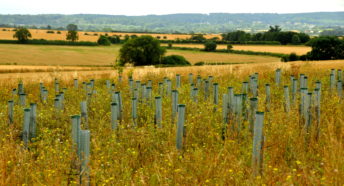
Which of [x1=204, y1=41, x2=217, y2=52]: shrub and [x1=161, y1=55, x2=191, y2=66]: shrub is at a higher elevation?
[x1=204, y1=41, x2=217, y2=52]: shrub

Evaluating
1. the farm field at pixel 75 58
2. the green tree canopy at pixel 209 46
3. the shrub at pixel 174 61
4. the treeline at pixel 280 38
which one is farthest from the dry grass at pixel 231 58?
the treeline at pixel 280 38

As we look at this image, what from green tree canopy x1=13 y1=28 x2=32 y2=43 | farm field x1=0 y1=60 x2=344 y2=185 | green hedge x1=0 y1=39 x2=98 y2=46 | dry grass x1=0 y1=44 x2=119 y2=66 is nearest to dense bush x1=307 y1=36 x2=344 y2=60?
dry grass x1=0 y1=44 x2=119 y2=66

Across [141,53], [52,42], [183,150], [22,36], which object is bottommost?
[141,53]

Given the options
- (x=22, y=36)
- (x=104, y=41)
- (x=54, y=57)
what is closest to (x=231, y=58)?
(x=54, y=57)

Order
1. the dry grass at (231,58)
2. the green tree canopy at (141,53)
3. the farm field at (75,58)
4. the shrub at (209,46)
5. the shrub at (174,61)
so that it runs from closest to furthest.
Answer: the shrub at (174,61) → the dry grass at (231,58) → the farm field at (75,58) → the green tree canopy at (141,53) → the shrub at (209,46)

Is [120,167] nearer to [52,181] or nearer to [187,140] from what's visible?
[52,181]

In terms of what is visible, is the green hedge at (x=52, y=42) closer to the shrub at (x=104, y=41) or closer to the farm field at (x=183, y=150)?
the shrub at (x=104, y=41)

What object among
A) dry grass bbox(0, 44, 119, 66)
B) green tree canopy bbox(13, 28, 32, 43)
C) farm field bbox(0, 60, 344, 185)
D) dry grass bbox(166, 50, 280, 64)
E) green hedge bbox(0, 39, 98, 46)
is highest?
farm field bbox(0, 60, 344, 185)

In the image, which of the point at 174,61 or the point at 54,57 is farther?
the point at 54,57

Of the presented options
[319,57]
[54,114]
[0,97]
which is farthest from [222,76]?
[319,57]

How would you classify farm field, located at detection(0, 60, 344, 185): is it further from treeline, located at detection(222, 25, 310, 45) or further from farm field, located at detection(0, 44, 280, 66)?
treeline, located at detection(222, 25, 310, 45)

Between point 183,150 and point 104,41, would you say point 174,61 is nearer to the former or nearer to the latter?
point 104,41

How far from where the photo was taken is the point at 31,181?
567 centimetres

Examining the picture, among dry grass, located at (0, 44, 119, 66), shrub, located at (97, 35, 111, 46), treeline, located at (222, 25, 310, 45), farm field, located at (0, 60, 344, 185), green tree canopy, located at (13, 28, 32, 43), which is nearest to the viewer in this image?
farm field, located at (0, 60, 344, 185)
